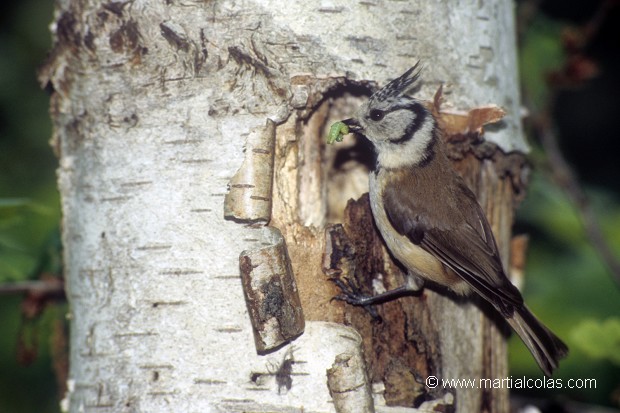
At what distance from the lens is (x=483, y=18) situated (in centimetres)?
279

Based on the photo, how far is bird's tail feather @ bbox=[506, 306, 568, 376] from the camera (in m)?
2.92

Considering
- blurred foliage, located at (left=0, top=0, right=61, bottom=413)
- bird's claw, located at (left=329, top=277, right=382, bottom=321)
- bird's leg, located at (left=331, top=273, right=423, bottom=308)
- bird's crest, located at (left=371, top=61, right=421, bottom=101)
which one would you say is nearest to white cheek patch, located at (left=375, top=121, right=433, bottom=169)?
bird's crest, located at (left=371, top=61, right=421, bottom=101)

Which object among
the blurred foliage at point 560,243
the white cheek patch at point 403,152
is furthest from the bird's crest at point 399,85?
the blurred foliage at point 560,243

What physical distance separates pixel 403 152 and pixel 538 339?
95 cm

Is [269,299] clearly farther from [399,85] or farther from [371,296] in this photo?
[399,85]

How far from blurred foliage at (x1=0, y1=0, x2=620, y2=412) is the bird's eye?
1.10 metres

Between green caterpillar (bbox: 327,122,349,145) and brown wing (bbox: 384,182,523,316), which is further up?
green caterpillar (bbox: 327,122,349,145)

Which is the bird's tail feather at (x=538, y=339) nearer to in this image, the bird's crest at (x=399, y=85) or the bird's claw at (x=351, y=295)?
the bird's claw at (x=351, y=295)

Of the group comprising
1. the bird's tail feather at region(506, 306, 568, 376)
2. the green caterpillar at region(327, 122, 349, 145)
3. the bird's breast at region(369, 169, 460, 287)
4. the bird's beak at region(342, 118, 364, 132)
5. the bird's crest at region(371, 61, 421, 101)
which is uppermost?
the bird's crest at region(371, 61, 421, 101)

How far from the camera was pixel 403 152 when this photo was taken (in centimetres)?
322

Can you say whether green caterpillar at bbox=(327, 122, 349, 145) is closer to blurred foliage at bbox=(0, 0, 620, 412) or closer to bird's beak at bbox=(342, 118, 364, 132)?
bird's beak at bbox=(342, 118, 364, 132)

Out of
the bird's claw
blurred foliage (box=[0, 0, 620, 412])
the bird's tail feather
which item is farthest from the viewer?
blurred foliage (box=[0, 0, 620, 412])

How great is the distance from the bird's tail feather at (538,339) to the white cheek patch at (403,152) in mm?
771

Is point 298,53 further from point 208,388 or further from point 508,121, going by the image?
point 208,388
